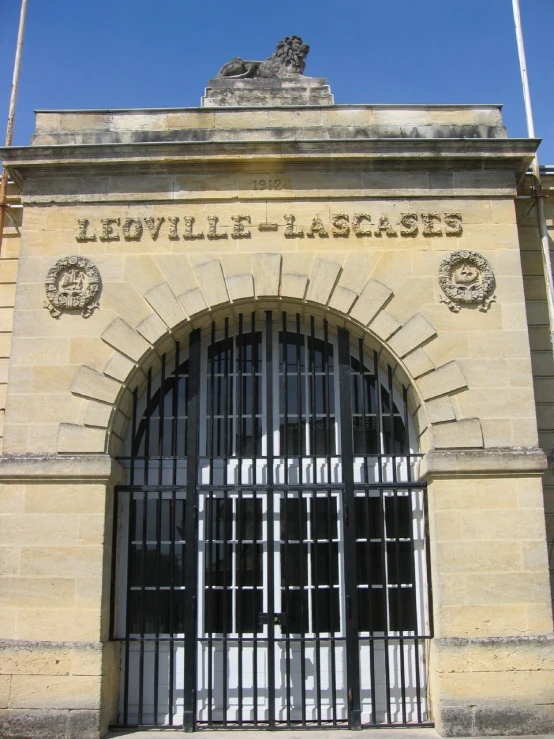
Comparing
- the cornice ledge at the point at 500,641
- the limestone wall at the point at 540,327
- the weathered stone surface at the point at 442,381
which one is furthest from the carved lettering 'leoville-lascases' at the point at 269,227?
the cornice ledge at the point at 500,641

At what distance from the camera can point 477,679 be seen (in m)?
7.55

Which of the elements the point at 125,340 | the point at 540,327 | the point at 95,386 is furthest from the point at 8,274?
the point at 540,327

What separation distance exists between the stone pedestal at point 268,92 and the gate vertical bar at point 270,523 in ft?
8.79

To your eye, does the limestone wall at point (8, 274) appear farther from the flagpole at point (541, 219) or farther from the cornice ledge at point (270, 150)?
the flagpole at point (541, 219)

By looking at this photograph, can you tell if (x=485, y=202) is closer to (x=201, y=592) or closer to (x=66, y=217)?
(x=66, y=217)

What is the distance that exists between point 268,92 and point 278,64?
555 millimetres

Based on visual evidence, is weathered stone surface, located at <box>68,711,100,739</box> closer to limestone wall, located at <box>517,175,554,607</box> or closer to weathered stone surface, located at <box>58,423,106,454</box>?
weathered stone surface, located at <box>58,423,106,454</box>

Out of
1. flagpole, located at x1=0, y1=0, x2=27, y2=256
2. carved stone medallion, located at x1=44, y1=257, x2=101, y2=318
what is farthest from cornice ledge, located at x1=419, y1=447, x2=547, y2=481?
flagpole, located at x1=0, y1=0, x2=27, y2=256

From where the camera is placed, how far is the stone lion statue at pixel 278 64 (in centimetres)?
966

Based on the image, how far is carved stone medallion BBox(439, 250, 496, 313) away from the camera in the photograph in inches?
333

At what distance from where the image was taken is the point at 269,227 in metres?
8.71

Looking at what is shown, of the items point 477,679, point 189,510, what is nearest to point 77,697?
point 189,510

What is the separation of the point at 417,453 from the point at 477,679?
2.37m

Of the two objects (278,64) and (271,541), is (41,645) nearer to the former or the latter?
(271,541)
